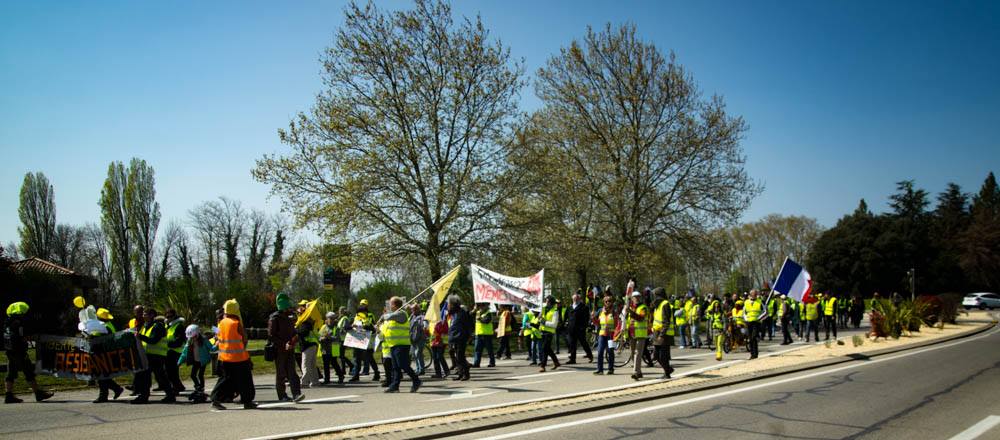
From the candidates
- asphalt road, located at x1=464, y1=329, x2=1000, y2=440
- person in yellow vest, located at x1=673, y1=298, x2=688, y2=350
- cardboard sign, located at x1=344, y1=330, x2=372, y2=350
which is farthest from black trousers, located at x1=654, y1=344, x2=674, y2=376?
person in yellow vest, located at x1=673, y1=298, x2=688, y2=350

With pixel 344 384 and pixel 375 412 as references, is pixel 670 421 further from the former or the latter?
pixel 344 384

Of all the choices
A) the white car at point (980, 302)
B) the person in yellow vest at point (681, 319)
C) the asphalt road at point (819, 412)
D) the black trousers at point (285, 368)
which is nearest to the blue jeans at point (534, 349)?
the person in yellow vest at point (681, 319)

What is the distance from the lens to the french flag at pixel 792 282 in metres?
17.7

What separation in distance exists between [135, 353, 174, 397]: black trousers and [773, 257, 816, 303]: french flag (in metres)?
14.5

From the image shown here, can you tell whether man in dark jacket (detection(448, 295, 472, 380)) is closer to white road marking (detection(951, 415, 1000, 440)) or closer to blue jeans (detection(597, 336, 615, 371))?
blue jeans (detection(597, 336, 615, 371))

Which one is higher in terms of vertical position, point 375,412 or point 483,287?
point 483,287

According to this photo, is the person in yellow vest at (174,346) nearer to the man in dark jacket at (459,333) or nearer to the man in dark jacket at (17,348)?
the man in dark jacket at (17,348)

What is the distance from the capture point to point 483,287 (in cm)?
1783

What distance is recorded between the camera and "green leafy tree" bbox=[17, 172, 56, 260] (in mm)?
61531

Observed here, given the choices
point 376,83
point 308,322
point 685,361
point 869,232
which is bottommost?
point 685,361

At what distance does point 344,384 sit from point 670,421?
7940mm

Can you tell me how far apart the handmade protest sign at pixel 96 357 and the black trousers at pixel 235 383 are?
7.80 feet

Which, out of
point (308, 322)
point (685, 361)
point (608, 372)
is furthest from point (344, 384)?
point (685, 361)

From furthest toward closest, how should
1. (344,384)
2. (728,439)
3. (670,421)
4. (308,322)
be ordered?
(344,384) < (308,322) < (670,421) < (728,439)
